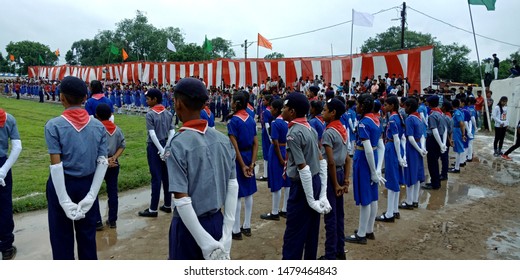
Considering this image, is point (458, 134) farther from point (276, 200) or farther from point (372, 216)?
point (276, 200)

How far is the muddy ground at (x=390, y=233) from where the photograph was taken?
15.2 feet

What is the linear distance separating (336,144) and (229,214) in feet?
6.78

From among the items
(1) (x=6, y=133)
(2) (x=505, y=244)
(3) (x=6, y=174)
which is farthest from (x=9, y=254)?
(2) (x=505, y=244)

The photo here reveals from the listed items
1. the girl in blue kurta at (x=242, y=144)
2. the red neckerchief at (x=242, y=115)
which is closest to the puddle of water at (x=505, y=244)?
the girl in blue kurta at (x=242, y=144)

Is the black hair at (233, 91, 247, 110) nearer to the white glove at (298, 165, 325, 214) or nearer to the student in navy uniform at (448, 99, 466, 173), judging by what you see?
the white glove at (298, 165, 325, 214)

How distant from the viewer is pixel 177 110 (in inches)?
92.8

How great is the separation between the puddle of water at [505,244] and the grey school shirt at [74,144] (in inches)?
188

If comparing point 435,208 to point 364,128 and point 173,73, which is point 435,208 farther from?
point 173,73

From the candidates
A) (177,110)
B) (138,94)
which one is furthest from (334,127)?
(138,94)

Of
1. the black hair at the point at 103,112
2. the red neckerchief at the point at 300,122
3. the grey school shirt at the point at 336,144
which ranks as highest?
the black hair at the point at 103,112

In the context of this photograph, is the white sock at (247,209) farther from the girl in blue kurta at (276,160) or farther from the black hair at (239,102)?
the black hair at (239,102)

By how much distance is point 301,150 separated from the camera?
3500 mm

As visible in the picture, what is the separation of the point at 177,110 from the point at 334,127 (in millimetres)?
2283

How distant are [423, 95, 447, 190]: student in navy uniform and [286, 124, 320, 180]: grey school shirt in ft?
15.1
